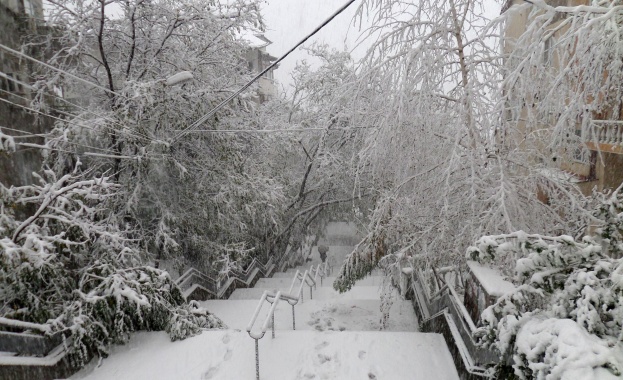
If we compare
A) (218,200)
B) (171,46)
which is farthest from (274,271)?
(171,46)

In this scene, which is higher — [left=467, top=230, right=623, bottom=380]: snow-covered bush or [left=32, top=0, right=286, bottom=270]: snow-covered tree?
[left=32, top=0, right=286, bottom=270]: snow-covered tree

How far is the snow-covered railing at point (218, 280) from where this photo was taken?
9.77 meters

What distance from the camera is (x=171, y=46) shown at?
1019 cm

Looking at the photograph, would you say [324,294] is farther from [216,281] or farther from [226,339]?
[226,339]

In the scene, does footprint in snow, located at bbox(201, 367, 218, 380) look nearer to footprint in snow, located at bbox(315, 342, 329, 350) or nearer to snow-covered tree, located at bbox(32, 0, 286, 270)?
footprint in snow, located at bbox(315, 342, 329, 350)

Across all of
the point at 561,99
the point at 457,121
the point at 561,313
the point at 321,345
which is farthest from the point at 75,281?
the point at 561,99

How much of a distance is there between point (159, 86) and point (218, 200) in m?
3.38

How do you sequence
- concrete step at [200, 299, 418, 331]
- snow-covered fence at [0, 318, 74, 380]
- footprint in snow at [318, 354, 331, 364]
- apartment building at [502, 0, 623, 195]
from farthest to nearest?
1. concrete step at [200, 299, 418, 331]
2. footprint in snow at [318, 354, 331, 364]
3. snow-covered fence at [0, 318, 74, 380]
4. apartment building at [502, 0, 623, 195]

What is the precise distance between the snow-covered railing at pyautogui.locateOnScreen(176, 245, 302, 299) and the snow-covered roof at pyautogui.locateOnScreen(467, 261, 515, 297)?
650 cm

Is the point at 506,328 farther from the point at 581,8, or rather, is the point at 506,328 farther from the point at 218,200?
the point at 218,200

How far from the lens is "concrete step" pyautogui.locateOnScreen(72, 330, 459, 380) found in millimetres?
4973

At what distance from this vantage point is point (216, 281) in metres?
11.2

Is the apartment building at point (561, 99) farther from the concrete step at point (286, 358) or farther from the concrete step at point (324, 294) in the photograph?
the concrete step at point (324, 294)

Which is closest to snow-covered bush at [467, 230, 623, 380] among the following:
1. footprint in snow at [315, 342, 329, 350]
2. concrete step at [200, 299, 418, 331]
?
footprint in snow at [315, 342, 329, 350]
